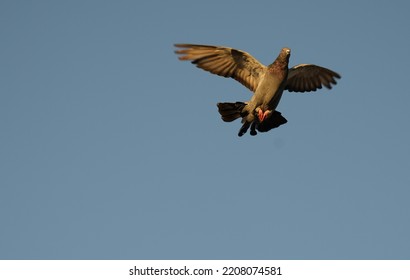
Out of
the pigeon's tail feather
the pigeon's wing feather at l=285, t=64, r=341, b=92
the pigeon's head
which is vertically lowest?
the pigeon's tail feather

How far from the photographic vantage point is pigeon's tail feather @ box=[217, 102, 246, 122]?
23438 millimetres

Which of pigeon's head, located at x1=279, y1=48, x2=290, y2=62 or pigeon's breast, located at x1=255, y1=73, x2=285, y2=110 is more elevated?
pigeon's head, located at x1=279, y1=48, x2=290, y2=62

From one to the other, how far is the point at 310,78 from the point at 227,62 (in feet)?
9.45

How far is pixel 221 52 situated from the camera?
76.0 ft

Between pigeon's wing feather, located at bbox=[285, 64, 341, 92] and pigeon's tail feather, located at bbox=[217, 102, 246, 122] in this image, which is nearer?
pigeon's tail feather, located at bbox=[217, 102, 246, 122]

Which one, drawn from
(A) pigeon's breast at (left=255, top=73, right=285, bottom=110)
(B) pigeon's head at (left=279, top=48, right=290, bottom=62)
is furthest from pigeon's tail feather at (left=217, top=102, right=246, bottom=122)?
(B) pigeon's head at (left=279, top=48, right=290, bottom=62)

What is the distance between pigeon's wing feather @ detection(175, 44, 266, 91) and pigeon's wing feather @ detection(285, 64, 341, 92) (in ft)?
4.20

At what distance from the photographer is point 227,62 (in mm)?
23547

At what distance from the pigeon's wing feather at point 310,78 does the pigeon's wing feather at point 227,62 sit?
128 centimetres

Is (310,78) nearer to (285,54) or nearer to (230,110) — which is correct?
(285,54)

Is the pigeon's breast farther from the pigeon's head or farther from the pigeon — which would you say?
the pigeon's head

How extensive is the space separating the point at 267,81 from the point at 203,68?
185 centimetres
